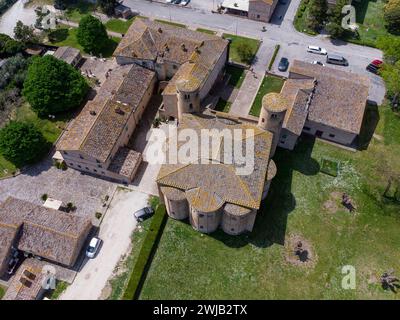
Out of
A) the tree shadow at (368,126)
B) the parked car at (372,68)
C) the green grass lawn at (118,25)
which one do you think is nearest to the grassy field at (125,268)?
the tree shadow at (368,126)

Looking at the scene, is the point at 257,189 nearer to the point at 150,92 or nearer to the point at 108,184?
the point at 108,184

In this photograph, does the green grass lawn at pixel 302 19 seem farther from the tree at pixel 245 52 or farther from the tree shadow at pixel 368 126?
the tree shadow at pixel 368 126

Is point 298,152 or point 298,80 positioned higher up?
point 298,80

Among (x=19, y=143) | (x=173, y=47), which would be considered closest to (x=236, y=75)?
(x=173, y=47)

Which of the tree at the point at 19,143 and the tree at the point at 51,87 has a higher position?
the tree at the point at 51,87

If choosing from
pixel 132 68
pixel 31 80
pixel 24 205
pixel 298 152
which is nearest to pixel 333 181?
pixel 298 152

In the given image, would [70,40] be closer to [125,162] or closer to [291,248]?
[125,162]
